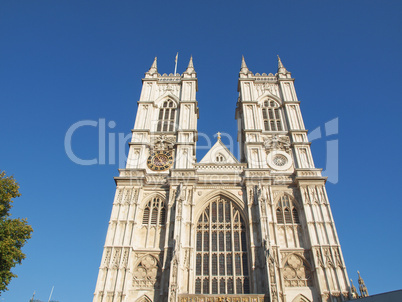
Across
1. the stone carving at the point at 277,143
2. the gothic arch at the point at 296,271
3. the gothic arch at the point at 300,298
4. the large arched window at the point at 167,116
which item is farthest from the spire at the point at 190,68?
the gothic arch at the point at 300,298

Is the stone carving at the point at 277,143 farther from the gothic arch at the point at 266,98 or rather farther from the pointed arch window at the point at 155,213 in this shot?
the pointed arch window at the point at 155,213

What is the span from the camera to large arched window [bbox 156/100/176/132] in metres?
29.5

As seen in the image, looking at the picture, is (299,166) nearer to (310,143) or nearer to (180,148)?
(310,143)

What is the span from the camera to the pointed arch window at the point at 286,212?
22828mm

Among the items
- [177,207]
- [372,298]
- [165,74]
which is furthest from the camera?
[165,74]

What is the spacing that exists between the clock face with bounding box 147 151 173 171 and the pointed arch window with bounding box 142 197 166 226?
305 cm

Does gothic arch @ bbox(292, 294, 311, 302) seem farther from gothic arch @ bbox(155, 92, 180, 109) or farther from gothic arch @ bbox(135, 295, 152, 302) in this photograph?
gothic arch @ bbox(155, 92, 180, 109)

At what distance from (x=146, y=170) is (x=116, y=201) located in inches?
154

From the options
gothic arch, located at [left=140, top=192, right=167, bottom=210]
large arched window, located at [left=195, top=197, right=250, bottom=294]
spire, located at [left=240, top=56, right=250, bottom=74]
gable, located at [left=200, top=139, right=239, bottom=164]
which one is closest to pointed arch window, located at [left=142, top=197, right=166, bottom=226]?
gothic arch, located at [left=140, top=192, right=167, bottom=210]

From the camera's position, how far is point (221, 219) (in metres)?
23.2

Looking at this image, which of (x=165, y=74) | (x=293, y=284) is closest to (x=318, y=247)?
(x=293, y=284)

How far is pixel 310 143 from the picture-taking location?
27.0 meters

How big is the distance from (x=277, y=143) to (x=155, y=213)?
40.6 ft

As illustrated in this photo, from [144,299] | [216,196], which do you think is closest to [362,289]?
[216,196]
